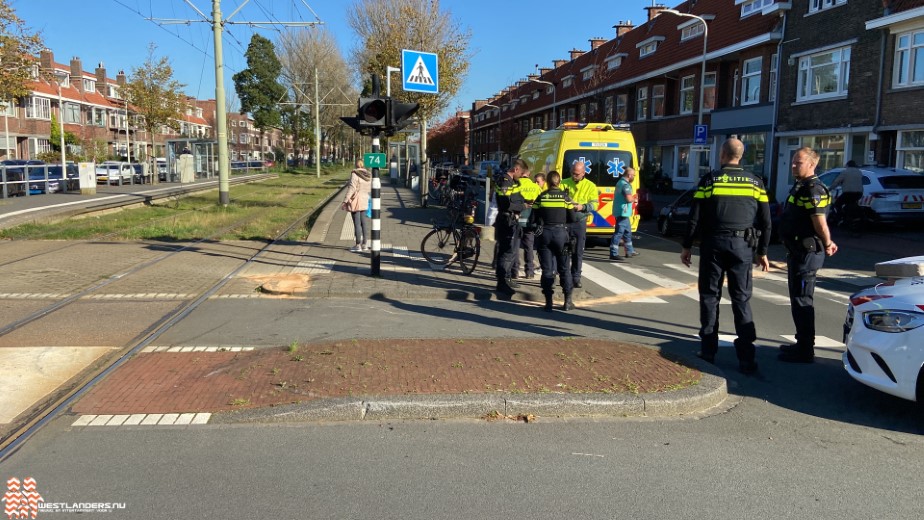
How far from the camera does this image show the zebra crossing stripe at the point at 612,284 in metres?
9.52

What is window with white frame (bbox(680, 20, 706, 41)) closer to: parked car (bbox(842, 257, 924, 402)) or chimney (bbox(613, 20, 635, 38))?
chimney (bbox(613, 20, 635, 38))

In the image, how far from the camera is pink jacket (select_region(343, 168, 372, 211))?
1279cm

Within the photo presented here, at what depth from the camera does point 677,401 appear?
4.95m

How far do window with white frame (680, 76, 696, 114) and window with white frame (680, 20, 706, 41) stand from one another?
6.75 feet

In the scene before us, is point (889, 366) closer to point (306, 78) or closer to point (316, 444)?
point (316, 444)

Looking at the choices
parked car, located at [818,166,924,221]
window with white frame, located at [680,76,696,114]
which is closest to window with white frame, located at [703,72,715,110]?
window with white frame, located at [680,76,696,114]

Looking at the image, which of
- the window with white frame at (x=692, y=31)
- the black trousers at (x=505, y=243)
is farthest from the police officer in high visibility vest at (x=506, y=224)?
the window with white frame at (x=692, y=31)

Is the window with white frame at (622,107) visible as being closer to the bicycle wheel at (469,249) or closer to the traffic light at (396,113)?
the bicycle wheel at (469,249)

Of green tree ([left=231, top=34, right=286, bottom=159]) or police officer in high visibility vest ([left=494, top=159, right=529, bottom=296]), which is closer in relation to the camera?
police officer in high visibility vest ([left=494, top=159, right=529, bottom=296])

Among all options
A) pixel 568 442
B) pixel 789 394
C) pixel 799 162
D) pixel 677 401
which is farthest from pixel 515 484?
pixel 799 162

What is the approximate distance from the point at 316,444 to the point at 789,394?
3709 mm

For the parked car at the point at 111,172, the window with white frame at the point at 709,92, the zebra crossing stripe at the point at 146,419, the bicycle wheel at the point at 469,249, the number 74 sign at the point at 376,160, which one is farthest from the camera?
the parked car at the point at 111,172

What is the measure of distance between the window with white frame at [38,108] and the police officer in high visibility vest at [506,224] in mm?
51190

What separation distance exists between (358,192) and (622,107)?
3364 centimetres
